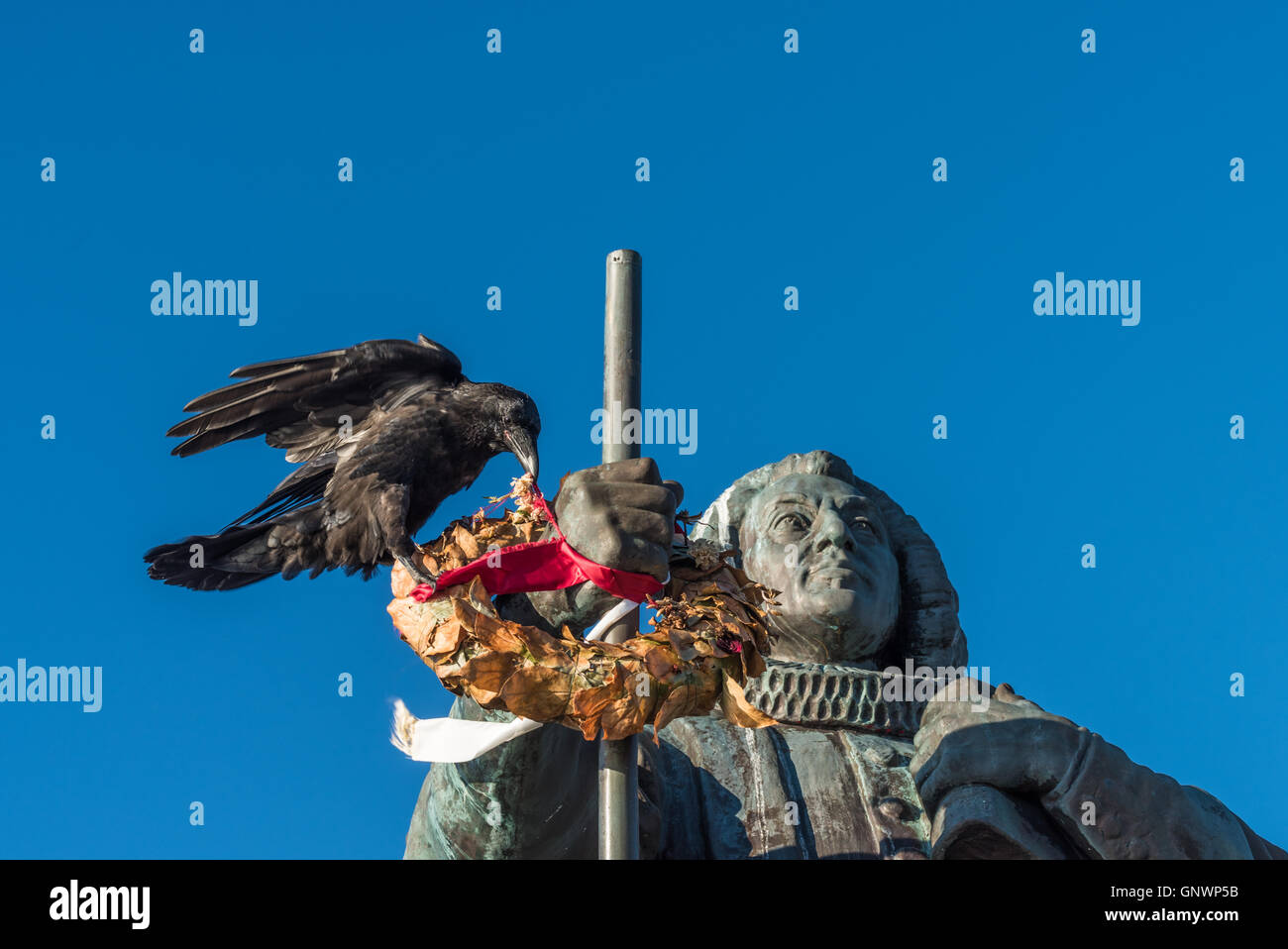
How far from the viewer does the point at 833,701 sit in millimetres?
12547

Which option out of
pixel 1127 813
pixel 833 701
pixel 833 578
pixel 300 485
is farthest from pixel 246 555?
pixel 1127 813

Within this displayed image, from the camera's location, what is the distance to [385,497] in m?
9.27

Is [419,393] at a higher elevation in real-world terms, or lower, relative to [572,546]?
higher

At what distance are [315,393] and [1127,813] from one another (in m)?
4.80

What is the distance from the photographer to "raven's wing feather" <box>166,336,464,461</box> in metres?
9.46

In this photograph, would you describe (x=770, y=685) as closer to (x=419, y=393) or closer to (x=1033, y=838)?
(x=1033, y=838)

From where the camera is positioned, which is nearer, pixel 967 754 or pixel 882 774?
pixel 967 754

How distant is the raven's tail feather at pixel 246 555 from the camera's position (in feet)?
30.3

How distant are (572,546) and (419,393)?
1842mm

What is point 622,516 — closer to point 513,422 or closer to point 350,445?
point 513,422

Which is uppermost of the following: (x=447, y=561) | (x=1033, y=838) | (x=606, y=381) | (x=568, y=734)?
(x=606, y=381)

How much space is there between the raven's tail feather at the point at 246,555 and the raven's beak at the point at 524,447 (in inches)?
37.1

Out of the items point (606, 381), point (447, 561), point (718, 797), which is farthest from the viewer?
point (718, 797)
